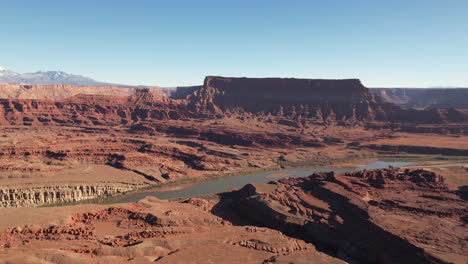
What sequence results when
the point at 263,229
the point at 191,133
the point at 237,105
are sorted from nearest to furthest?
the point at 263,229 < the point at 191,133 < the point at 237,105

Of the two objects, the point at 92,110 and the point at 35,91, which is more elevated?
the point at 35,91

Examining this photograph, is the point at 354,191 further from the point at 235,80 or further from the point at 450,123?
the point at 235,80

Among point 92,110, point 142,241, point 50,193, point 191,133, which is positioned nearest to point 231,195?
point 142,241

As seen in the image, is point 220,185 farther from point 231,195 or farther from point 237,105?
point 237,105

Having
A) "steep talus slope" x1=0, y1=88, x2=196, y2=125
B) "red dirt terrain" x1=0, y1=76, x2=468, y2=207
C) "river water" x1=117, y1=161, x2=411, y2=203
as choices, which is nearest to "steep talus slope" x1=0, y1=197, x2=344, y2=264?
"river water" x1=117, y1=161, x2=411, y2=203

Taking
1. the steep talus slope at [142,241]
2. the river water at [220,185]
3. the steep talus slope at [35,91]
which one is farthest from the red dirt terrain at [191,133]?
the steep talus slope at [142,241]

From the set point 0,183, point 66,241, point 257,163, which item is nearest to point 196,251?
point 66,241
